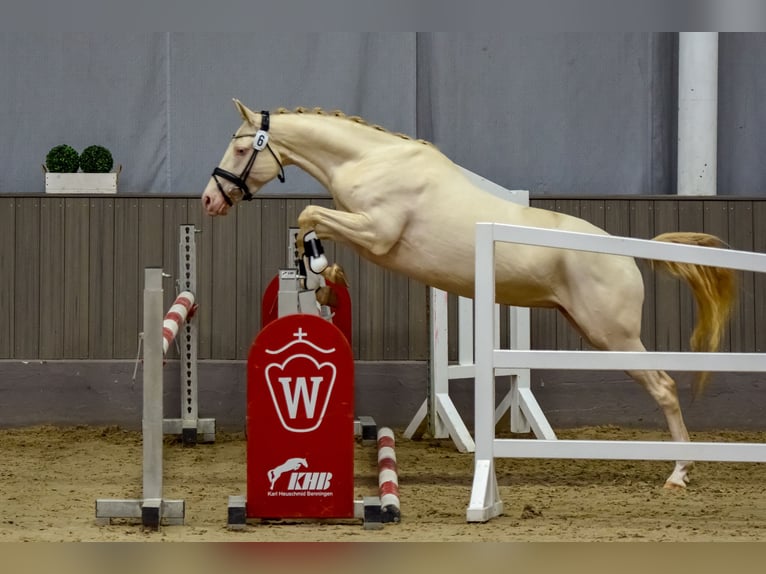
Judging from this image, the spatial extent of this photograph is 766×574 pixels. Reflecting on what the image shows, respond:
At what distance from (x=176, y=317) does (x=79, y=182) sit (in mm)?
2102

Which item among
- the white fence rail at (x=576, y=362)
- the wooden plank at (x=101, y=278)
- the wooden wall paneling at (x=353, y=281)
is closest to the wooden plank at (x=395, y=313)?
the wooden wall paneling at (x=353, y=281)

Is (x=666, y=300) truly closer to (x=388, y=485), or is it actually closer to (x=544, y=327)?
(x=544, y=327)

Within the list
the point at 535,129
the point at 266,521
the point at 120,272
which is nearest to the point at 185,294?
the point at 120,272

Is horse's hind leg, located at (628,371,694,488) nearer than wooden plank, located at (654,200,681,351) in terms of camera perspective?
Yes

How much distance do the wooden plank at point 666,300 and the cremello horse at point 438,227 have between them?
5.40ft

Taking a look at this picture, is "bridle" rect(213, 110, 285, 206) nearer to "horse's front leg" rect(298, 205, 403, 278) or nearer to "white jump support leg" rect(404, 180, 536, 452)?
"horse's front leg" rect(298, 205, 403, 278)

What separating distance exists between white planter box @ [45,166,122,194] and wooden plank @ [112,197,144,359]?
0.13m

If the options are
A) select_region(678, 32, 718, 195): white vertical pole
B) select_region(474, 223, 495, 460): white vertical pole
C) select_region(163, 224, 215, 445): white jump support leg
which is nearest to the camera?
select_region(474, 223, 495, 460): white vertical pole

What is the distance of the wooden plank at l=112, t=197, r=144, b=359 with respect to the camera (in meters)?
6.27

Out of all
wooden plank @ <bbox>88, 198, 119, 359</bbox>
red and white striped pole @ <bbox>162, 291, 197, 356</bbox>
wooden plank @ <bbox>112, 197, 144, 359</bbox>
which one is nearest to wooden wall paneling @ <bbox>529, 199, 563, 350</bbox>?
red and white striped pole @ <bbox>162, 291, 197, 356</bbox>

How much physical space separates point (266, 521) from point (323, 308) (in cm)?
156

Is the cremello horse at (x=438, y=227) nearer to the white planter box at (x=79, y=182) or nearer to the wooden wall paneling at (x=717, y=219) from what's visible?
the wooden wall paneling at (x=717, y=219)

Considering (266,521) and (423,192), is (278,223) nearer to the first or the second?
(423,192)

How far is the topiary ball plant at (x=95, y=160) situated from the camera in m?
6.34
